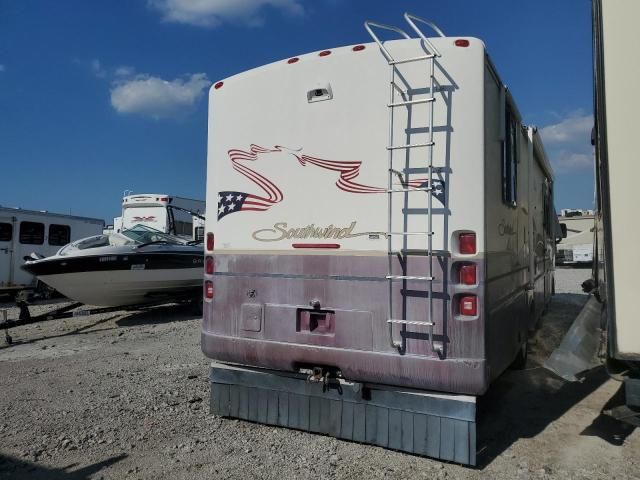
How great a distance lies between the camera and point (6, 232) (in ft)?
43.8

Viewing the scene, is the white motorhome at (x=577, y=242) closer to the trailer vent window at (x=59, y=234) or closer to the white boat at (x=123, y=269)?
the white boat at (x=123, y=269)

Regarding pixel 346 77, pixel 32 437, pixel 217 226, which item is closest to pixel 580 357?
pixel 346 77

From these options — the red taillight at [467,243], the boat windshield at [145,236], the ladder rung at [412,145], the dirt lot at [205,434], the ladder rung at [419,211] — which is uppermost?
the ladder rung at [412,145]

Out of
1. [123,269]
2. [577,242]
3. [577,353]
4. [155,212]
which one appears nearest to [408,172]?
[577,353]

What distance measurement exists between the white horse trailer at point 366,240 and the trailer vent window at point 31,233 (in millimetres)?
11412

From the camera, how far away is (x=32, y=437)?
4172 millimetres

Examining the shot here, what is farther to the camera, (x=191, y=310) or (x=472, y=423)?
(x=191, y=310)

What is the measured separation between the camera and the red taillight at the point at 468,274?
11.5 ft

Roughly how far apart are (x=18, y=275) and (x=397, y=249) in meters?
13.1

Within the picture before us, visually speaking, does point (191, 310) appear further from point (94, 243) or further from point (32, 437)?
point (32, 437)

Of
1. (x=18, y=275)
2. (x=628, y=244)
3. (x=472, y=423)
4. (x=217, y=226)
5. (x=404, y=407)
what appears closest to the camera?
(x=628, y=244)

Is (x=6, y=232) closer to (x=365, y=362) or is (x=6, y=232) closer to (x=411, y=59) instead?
(x=365, y=362)

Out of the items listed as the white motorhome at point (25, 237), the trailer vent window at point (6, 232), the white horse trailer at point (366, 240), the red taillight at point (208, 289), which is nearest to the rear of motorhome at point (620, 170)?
the white horse trailer at point (366, 240)

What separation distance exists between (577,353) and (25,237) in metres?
14.1
